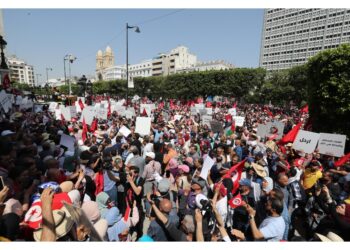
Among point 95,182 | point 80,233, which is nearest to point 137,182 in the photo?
point 95,182

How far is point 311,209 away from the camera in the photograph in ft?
14.5

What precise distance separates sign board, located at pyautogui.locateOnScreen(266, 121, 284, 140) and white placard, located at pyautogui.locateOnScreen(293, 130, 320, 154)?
7.91 ft

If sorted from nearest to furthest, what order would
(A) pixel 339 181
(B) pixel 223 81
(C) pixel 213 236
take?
(C) pixel 213 236 → (A) pixel 339 181 → (B) pixel 223 81

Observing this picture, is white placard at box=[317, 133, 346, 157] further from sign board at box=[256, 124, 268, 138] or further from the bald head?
the bald head

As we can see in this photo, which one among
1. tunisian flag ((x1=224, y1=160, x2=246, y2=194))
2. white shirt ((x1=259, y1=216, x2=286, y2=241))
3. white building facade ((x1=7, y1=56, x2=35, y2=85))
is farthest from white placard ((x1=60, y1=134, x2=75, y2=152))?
white building facade ((x1=7, y1=56, x2=35, y2=85))

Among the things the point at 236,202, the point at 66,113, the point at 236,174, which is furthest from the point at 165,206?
the point at 66,113

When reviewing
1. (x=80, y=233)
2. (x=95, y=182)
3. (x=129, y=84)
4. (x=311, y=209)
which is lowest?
(x=311, y=209)

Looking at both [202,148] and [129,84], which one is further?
[129,84]

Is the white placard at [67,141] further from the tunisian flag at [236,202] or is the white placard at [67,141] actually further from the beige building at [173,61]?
the beige building at [173,61]

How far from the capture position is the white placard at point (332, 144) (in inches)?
256

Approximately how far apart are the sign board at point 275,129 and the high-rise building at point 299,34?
84.6 metres

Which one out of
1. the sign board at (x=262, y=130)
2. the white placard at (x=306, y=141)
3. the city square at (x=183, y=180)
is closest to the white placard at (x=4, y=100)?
the city square at (x=183, y=180)
